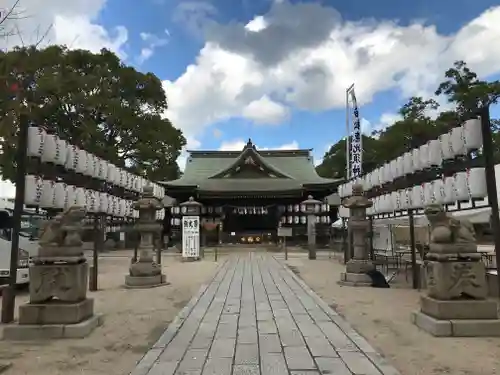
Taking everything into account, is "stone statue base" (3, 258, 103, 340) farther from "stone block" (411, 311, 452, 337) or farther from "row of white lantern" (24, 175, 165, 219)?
"stone block" (411, 311, 452, 337)

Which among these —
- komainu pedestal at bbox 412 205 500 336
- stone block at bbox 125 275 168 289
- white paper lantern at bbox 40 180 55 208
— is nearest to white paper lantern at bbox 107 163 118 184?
stone block at bbox 125 275 168 289

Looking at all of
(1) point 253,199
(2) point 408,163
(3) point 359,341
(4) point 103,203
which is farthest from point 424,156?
(1) point 253,199

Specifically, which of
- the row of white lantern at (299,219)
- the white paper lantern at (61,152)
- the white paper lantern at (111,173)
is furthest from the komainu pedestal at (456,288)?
the row of white lantern at (299,219)

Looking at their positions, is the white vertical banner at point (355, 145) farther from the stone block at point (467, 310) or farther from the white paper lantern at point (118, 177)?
the stone block at point (467, 310)

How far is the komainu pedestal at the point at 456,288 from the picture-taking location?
222 inches

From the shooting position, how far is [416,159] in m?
9.32

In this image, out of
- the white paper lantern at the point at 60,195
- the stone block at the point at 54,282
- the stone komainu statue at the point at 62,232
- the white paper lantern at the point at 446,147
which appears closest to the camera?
the stone block at the point at 54,282

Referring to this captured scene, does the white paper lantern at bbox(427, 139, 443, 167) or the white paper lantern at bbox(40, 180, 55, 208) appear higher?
the white paper lantern at bbox(427, 139, 443, 167)

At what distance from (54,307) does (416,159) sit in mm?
7735

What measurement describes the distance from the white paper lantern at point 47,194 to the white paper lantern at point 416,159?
24.9 ft

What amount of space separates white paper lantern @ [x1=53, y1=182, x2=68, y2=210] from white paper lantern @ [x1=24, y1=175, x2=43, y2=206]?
1.79 feet

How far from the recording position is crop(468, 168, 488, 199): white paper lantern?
6.87 metres

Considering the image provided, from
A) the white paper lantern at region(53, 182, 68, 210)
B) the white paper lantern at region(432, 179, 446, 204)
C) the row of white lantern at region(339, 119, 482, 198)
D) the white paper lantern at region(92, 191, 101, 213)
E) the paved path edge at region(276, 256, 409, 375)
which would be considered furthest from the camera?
the white paper lantern at region(92, 191, 101, 213)

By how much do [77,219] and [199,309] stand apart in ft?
9.30
